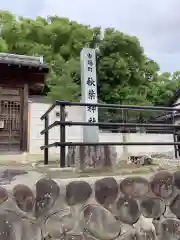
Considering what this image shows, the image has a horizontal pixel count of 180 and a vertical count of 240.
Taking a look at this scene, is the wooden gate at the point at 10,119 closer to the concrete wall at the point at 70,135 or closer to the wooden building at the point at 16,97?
the wooden building at the point at 16,97

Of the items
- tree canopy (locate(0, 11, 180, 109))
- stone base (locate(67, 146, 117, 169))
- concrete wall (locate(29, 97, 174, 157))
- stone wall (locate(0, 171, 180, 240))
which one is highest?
tree canopy (locate(0, 11, 180, 109))

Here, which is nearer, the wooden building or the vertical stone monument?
the vertical stone monument

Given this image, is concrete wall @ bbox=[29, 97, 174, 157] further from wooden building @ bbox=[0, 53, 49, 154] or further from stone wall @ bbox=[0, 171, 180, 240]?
stone wall @ bbox=[0, 171, 180, 240]

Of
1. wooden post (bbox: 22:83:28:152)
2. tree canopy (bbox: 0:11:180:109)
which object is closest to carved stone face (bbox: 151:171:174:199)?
wooden post (bbox: 22:83:28:152)

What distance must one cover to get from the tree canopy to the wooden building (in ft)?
10.7

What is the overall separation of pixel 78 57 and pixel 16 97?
24.1ft

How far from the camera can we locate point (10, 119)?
8.40 m

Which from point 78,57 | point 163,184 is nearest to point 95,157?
point 163,184

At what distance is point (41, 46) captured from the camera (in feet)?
48.2

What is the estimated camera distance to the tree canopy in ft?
41.0

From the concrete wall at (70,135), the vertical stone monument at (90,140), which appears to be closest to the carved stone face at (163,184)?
the vertical stone monument at (90,140)

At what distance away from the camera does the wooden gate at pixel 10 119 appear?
322 inches

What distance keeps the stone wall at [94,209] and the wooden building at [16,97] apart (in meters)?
6.78

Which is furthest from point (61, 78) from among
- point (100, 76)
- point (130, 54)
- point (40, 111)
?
point (130, 54)
